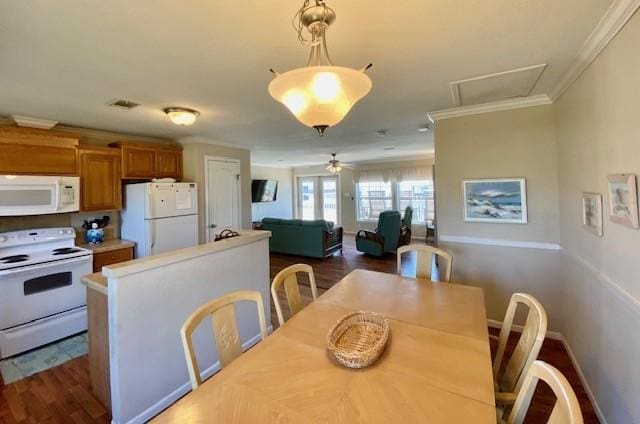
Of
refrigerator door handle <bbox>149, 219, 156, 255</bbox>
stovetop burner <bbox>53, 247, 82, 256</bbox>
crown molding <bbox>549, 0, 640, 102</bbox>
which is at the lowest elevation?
stovetop burner <bbox>53, 247, 82, 256</bbox>

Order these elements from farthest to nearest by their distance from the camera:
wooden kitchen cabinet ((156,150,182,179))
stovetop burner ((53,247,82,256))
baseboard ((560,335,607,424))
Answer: wooden kitchen cabinet ((156,150,182,179)) < stovetop burner ((53,247,82,256)) < baseboard ((560,335,607,424))

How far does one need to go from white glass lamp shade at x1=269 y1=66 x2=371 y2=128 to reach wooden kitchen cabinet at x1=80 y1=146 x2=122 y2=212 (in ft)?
11.4

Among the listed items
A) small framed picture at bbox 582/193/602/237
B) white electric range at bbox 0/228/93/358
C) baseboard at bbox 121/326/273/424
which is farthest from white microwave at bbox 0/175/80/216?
small framed picture at bbox 582/193/602/237

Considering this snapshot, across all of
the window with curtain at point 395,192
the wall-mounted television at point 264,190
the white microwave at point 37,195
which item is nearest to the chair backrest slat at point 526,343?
the white microwave at point 37,195

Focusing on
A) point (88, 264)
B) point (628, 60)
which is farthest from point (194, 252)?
point (628, 60)

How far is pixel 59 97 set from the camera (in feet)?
8.32

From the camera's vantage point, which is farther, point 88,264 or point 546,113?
point 88,264

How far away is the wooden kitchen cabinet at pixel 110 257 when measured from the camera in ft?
10.9

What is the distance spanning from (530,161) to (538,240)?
0.80 metres

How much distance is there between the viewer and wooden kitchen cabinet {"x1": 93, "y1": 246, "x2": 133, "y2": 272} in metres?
3.33

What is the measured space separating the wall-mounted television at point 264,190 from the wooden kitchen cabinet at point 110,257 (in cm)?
499

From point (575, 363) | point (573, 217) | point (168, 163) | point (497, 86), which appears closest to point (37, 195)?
point (168, 163)

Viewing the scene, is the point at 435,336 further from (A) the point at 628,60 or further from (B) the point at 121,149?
(B) the point at 121,149

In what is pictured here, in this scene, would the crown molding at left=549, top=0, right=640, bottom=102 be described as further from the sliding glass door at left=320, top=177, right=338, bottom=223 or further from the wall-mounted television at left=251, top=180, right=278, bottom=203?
the sliding glass door at left=320, top=177, right=338, bottom=223
